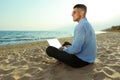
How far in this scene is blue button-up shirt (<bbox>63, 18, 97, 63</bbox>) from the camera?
4.51m

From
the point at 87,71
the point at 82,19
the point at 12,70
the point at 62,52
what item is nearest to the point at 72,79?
the point at 87,71

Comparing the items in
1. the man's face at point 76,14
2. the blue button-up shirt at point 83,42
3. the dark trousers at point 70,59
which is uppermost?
the man's face at point 76,14

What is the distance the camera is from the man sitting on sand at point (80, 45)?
4520mm

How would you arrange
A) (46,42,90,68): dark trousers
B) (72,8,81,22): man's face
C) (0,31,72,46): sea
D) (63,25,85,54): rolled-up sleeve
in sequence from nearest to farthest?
(63,25,85,54): rolled-up sleeve < (72,8,81,22): man's face < (46,42,90,68): dark trousers < (0,31,72,46): sea

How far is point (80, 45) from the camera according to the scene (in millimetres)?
4539

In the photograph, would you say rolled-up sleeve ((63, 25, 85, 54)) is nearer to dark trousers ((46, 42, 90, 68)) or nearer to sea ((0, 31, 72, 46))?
dark trousers ((46, 42, 90, 68))

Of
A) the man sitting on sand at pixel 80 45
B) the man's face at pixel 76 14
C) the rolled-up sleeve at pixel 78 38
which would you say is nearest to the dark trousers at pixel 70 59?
the man sitting on sand at pixel 80 45

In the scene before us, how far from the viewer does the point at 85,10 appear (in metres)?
4.61

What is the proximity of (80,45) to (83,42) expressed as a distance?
10 centimetres

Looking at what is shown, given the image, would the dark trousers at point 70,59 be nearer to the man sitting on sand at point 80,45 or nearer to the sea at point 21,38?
the man sitting on sand at point 80,45

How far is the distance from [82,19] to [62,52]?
39.3 inches

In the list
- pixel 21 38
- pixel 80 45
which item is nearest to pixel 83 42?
pixel 80 45

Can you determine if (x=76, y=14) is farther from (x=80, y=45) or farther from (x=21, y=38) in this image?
(x=21, y=38)

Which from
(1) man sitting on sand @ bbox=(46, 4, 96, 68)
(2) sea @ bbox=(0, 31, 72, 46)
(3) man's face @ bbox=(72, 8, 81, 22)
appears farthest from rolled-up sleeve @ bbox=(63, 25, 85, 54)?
(2) sea @ bbox=(0, 31, 72, 46)
